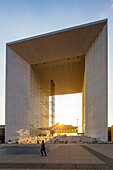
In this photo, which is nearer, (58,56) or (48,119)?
(58,56)

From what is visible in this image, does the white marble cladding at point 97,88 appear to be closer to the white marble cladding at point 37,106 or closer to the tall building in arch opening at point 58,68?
the tall building in arch opening at point 58,68

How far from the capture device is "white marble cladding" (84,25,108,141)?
3731cm

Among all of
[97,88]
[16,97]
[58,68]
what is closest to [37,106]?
[58,68]

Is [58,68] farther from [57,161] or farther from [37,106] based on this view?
[57,161]

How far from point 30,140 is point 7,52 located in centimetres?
2011

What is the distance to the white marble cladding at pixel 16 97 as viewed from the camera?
45.7 meters

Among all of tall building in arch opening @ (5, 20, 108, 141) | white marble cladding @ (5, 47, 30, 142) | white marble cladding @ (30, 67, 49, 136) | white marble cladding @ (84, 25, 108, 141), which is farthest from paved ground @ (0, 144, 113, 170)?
white marble cladding @ (30, 67, 49, 136)

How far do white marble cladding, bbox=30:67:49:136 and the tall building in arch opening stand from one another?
27cm

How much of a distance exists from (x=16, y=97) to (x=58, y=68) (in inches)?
590

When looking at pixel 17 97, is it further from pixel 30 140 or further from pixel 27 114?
pixel 30 140

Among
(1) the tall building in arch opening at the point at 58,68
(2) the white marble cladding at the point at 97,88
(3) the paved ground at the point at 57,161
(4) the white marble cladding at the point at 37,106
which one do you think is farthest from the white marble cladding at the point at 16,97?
(3) the paved ground at the point at 57,161

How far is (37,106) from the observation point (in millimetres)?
62469

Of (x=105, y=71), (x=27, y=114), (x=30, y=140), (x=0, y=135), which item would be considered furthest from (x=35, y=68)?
(x=0, y=135)

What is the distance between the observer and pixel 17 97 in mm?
47500
